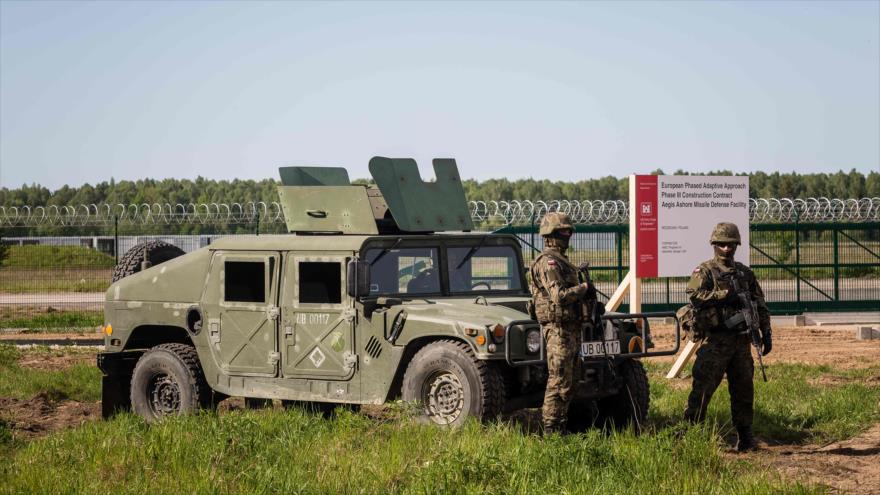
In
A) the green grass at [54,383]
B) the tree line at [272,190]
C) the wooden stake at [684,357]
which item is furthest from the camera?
the tree line at [272,190]

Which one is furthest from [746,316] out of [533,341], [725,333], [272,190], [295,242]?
[272,190]

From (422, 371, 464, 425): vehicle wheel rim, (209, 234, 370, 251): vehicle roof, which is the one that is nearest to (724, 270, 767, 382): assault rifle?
(422, 371, 464, 425): vehicle wheel rim

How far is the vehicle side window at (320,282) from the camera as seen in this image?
10711 mm

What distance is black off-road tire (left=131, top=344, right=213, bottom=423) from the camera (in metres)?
11.5

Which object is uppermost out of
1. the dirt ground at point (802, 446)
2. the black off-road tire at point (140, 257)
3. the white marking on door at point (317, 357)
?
the black off-road tire at point (140, 257)

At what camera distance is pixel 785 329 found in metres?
22.4

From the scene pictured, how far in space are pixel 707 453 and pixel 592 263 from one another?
16728 mm

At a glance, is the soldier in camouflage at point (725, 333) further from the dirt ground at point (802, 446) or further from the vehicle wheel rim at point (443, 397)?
the vehicle wheel rim at point (443, 397)

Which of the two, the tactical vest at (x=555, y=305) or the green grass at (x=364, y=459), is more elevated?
the tactical vest at (x=555, y=305)

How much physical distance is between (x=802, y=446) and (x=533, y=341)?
2679 mm

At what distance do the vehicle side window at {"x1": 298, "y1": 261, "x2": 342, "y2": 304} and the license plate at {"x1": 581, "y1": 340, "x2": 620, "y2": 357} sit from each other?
6.98ft

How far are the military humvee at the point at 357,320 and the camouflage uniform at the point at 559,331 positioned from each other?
0.20 m

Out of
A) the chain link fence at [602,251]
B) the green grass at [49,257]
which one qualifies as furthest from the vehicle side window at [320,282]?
the green grass at [49,257]

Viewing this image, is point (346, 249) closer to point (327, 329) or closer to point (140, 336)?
point (327, 329)
